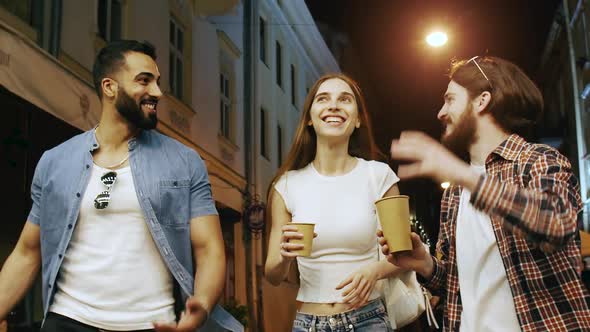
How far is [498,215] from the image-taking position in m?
1.75

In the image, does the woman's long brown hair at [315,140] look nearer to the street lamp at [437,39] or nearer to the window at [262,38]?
the street lamp at [437,39]

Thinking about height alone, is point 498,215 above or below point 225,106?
below

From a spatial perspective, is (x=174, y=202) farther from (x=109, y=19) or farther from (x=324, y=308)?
(x=109, y=19)

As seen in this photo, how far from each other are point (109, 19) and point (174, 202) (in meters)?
3.37

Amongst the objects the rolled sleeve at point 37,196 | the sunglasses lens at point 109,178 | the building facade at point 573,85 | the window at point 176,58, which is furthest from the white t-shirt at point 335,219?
the building facade at point 573,85

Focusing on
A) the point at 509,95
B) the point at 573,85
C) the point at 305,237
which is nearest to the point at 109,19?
the point at 305,237

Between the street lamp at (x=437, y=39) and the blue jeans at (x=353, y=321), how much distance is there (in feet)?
13.0

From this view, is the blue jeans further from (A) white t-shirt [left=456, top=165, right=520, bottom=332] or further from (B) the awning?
(B) the awning

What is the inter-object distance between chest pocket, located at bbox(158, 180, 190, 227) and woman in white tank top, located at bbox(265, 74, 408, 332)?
36cm

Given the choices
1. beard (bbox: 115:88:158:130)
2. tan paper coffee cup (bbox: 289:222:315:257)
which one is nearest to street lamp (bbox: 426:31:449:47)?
beard (bbox: 115:88:158:130)

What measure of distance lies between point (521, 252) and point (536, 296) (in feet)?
0.42

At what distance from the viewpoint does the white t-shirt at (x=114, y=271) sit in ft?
7.45

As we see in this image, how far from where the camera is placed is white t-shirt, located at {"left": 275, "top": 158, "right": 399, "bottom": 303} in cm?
259

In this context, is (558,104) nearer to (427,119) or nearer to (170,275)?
(427,119)
